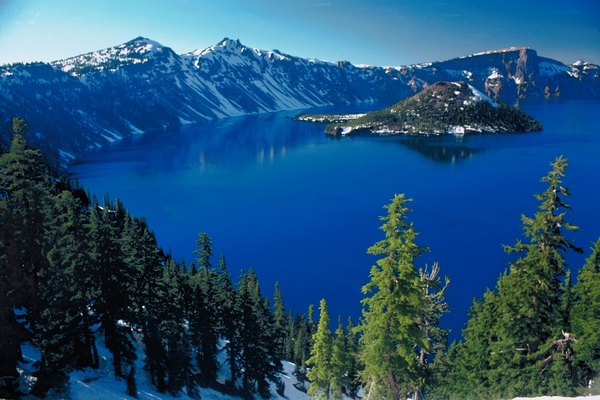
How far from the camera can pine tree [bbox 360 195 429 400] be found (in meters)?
18.5

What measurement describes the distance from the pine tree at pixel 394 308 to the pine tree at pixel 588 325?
35.0 ft

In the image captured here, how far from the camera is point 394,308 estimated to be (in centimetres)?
1930

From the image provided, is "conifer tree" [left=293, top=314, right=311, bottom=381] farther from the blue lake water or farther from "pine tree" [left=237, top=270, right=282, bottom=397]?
"pine tree" [left=237, top=270, right=282, bottom=397]

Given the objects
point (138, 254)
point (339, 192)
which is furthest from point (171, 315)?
point (339, 192)

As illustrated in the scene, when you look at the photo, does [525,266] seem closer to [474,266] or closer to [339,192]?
[474,266]

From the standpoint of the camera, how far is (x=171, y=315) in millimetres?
41906

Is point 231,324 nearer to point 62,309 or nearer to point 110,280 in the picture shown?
point 110,280

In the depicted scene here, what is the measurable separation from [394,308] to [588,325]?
13.5 m

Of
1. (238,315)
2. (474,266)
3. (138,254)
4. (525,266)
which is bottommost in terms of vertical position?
(474,266)

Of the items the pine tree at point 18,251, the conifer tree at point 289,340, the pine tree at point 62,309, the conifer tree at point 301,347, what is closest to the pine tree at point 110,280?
the pine tree at point 62,309

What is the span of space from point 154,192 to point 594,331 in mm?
157856

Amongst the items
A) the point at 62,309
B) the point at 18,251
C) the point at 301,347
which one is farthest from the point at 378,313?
the point at 301,347

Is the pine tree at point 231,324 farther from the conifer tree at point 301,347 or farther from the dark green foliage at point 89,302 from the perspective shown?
the conifer tree at point 301,347

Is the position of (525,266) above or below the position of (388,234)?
below
